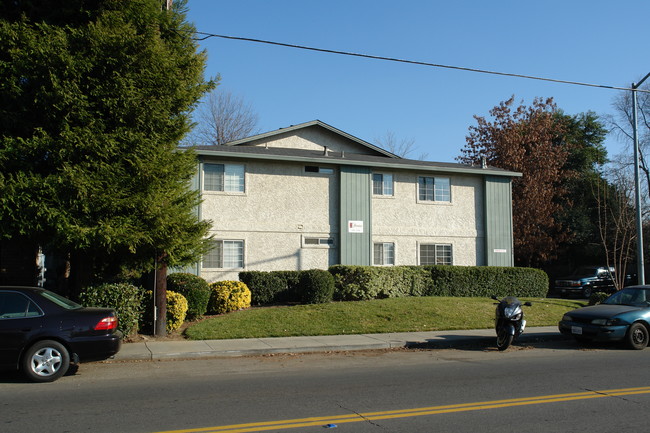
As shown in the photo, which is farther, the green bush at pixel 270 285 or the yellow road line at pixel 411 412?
the green bush at pixel 270 285

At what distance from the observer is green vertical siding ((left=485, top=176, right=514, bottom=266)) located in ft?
77.5

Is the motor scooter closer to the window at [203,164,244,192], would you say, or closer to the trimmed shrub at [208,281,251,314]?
the trimmed shrub at [208,281,251,314]

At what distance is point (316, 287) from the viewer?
17266 millimetres

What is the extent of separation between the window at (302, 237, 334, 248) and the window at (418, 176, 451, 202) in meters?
4.35

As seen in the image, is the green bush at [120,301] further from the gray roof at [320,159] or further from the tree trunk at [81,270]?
the gray roof at [320,159]

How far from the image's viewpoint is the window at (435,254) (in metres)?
22.9

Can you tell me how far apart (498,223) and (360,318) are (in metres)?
10.9

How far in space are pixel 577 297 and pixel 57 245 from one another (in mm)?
26065

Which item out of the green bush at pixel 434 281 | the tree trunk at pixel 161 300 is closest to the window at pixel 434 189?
the green bush at pixel 434 281

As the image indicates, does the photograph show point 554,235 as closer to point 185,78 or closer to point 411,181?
point 411,181

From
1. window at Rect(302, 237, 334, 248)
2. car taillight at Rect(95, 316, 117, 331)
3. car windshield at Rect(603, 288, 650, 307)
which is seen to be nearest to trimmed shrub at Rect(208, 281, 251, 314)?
window at Rect(302, 237, 334, 248)

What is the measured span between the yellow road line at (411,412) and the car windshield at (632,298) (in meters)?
5.90

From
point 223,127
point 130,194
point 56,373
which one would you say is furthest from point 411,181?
point 223,127

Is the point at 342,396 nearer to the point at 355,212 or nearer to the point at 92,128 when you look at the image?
the point at 92,128
